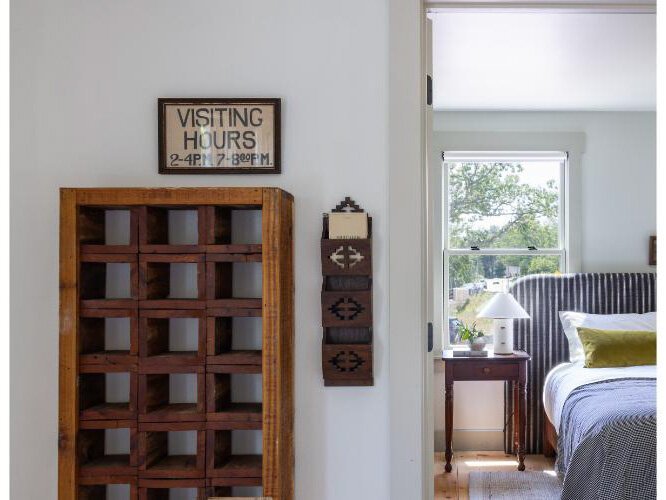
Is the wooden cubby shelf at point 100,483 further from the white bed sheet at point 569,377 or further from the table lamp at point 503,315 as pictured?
the table lamp at point 503,315

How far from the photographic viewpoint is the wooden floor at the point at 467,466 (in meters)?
3.97

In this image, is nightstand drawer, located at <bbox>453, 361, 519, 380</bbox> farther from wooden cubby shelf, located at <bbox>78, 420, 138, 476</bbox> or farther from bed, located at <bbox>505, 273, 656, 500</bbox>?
wooden cubby shelf, located at <bbox>78, 420, 138, 476</bbox>

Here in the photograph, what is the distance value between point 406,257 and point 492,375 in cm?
276

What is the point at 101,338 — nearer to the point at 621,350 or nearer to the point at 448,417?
the point at 448,417

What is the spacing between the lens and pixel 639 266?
480cm

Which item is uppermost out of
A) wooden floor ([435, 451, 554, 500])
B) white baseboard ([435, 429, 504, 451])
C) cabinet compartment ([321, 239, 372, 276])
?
cabinet compartment ([321, 239, 372, 276])

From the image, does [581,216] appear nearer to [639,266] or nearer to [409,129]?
[639,266]

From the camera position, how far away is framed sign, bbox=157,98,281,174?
1935 mm

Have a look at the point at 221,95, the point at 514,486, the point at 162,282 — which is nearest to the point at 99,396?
the point at 162,282

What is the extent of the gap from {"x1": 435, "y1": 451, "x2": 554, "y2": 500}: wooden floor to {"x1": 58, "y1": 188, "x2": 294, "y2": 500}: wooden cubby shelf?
2432mm

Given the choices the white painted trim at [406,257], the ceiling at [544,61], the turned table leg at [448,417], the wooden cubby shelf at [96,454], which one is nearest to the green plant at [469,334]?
the turned table leg at [448,417]

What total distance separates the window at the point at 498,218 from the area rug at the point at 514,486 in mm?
1272

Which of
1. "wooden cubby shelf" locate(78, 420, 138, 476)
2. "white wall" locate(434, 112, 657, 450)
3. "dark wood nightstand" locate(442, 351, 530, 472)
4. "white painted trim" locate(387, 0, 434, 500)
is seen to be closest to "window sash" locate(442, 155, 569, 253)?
"white wall" locate(434, 112, 657, 450)

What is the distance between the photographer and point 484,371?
4395 mm
